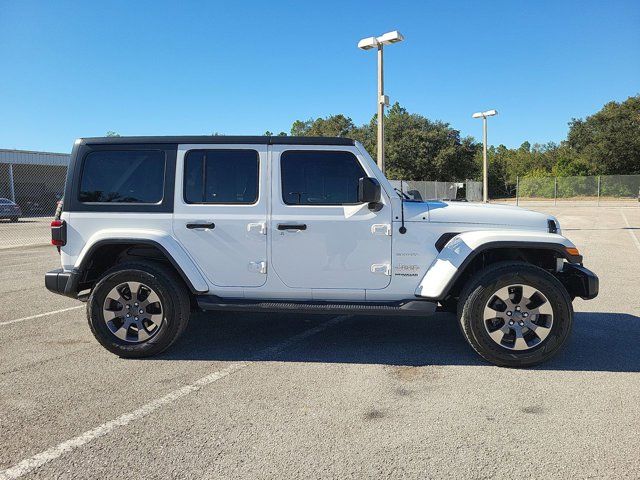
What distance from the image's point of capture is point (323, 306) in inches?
170

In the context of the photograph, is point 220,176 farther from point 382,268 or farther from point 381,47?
point 381,47

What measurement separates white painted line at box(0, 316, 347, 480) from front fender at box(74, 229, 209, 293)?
827 millimetres

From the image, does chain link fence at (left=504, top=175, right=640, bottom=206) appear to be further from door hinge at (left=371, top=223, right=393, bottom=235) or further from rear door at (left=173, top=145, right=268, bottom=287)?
rear door at (left=173, top=145, right=268, bottom=287)

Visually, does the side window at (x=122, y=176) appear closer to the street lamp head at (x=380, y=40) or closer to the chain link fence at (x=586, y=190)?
the street lamp head at (x=380, y=40)

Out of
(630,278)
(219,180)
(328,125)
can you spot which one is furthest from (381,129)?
(328,125)

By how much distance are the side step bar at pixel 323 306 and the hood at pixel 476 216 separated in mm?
752

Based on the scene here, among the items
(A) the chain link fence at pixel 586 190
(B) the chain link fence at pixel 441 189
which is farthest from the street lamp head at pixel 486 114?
(A) the chain link fence at pixel 586 190

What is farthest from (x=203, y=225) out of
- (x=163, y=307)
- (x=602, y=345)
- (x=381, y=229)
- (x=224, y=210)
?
(x=602, y=345)

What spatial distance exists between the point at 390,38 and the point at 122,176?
1142cm

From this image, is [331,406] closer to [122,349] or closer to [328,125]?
[122,349]

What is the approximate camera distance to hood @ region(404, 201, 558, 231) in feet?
13.9

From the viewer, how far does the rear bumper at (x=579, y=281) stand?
4227 millimetres

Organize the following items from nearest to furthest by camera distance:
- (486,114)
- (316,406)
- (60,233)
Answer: (316,406) < (60,233) < (486,114)

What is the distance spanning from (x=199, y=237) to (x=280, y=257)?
2.51 ft
